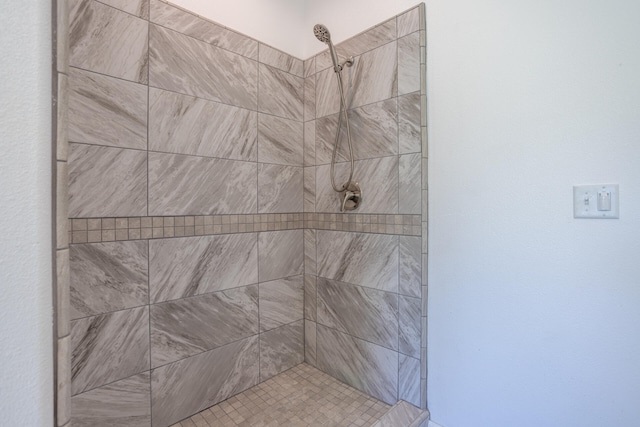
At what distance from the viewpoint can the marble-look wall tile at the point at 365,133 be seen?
146 cm

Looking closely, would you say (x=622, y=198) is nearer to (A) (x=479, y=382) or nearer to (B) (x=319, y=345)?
(A) (x=479, y=382)

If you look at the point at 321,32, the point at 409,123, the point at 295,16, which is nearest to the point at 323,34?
the point at 321,32

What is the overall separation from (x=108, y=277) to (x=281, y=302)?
89 centimetres

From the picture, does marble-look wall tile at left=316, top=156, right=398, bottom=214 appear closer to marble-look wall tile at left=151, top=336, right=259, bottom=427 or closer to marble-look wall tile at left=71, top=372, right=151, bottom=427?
marble-look wall tile at left=151, top=336, right=259, bottom=427

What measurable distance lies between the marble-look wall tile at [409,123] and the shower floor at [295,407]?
1.28m

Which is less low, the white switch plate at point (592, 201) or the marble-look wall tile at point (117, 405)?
the white switch plate at point (592, 201)

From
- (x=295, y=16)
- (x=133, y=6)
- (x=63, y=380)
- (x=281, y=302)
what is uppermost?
(x=295, y=16)

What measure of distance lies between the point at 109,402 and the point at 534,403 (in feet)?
5.29

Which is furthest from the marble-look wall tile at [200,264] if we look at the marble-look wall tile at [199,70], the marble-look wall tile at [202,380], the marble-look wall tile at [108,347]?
the marble-look wall tile at [199,70]

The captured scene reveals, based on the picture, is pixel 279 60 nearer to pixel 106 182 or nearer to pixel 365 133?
pixel 365 133

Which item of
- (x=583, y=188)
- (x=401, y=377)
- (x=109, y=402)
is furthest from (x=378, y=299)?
(x=109, y=402)

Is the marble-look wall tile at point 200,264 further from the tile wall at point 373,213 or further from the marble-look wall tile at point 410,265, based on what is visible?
the marble-look wall tile at point 410,265

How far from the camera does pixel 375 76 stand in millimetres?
1513

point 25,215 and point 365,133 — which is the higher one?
point 365,133
